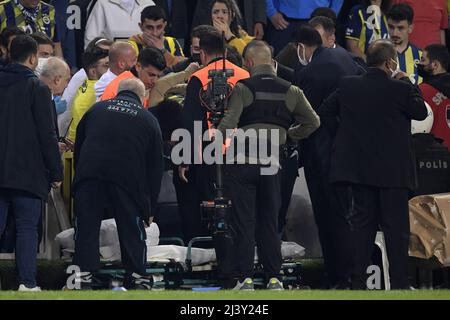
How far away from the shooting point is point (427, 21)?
64.4 feet

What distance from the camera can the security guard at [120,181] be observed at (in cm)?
1466

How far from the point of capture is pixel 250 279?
47.8 ft

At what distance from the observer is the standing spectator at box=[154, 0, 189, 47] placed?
62.4 feet

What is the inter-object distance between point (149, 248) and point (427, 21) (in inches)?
226

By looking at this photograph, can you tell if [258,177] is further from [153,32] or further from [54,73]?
[153,32]

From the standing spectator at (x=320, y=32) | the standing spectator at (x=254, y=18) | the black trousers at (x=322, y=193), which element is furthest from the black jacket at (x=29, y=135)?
the standing spectator at (x=254, y=18)

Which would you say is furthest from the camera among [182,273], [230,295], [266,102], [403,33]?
[403,33]

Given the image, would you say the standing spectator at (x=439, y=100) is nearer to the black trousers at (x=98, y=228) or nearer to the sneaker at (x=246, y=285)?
the sneaker at (x=246, y=285)

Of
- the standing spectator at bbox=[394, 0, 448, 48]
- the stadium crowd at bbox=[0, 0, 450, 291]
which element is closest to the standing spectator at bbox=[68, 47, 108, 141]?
the stadium crowd at bbox=[0, 0, 450, 291]

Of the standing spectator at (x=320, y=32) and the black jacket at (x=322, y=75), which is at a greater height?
the standing spectator at (x=320, y=32)

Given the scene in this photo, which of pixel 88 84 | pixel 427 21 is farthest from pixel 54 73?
pixel 427 21

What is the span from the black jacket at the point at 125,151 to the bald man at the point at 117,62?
1.36 meters

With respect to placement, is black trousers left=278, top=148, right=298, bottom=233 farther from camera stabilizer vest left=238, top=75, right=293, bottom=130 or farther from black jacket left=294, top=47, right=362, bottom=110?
camera stabilizer vest left=238, top=75, right=293, bottom=130
